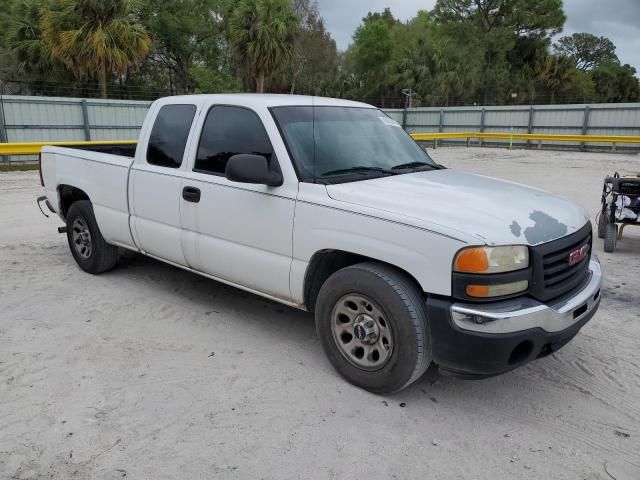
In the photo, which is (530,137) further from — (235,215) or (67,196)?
(235,215)

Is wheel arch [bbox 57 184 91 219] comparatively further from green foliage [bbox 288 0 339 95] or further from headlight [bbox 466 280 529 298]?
green foliage [bbox 288 0 339 95]

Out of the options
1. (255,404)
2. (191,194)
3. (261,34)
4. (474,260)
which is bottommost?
(255,404)

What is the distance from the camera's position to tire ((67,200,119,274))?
546cm

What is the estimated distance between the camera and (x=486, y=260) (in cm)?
288

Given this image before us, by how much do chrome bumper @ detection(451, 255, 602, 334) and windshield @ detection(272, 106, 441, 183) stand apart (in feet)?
Answer: 4.18

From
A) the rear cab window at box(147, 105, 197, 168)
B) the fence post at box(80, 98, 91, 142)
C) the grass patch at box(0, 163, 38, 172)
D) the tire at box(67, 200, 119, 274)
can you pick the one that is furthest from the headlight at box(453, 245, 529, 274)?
the fence post at box(80, 98, 91, 142)

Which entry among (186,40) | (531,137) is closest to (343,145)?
(531,137)

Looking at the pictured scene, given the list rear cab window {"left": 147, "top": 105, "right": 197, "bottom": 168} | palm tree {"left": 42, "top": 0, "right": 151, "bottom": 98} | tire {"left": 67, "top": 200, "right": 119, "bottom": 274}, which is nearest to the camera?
rear cab window {"left": 147, "top": 105, "right": 197, "bottom": 168}

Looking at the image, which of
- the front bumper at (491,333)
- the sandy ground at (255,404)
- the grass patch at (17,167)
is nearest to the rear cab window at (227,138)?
the sandy ground at (255,404)

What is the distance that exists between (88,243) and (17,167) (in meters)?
12.0

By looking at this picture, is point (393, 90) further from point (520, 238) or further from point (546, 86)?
point (520, 238)

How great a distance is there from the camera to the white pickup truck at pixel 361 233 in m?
2.95

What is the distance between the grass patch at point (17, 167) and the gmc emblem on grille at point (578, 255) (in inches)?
608

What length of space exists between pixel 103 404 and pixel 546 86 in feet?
191
